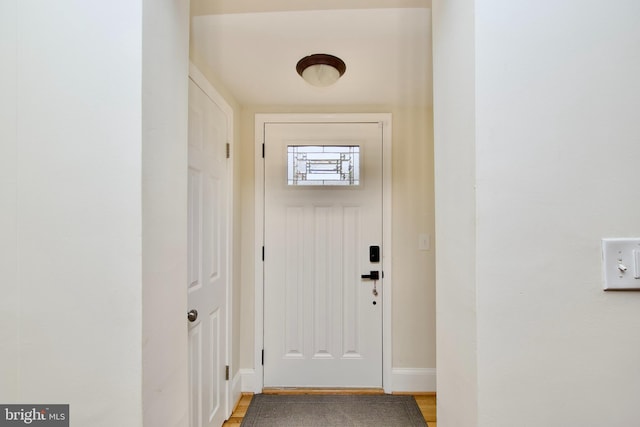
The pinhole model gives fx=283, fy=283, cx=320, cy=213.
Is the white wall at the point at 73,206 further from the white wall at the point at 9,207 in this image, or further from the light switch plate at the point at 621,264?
the light switch plate at the point at 621,264

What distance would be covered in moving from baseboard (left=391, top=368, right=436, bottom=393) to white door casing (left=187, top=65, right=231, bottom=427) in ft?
3.97

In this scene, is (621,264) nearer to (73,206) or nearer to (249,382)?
(73,206)

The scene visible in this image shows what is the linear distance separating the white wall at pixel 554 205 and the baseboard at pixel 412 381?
5.34ft

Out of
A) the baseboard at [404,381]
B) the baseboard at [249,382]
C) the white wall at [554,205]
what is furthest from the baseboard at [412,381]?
the white wall at [554,205]

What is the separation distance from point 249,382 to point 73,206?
1.93 meters

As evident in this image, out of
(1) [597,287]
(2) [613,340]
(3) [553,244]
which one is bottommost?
(2) [613,340]

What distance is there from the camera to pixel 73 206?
0.71 m

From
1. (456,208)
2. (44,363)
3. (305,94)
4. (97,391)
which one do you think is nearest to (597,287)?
(456,208)

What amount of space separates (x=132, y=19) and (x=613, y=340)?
4.57ft

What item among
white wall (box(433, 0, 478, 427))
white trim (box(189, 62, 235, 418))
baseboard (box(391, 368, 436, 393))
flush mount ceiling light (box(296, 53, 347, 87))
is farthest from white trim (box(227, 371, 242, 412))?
flush mount ceiling light (box(296, 53, 347, 87))

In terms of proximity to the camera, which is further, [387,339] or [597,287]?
[387,339]

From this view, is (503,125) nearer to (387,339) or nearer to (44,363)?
(44,363)

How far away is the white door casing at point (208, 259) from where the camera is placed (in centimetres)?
143

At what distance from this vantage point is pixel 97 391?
2.34 ft
